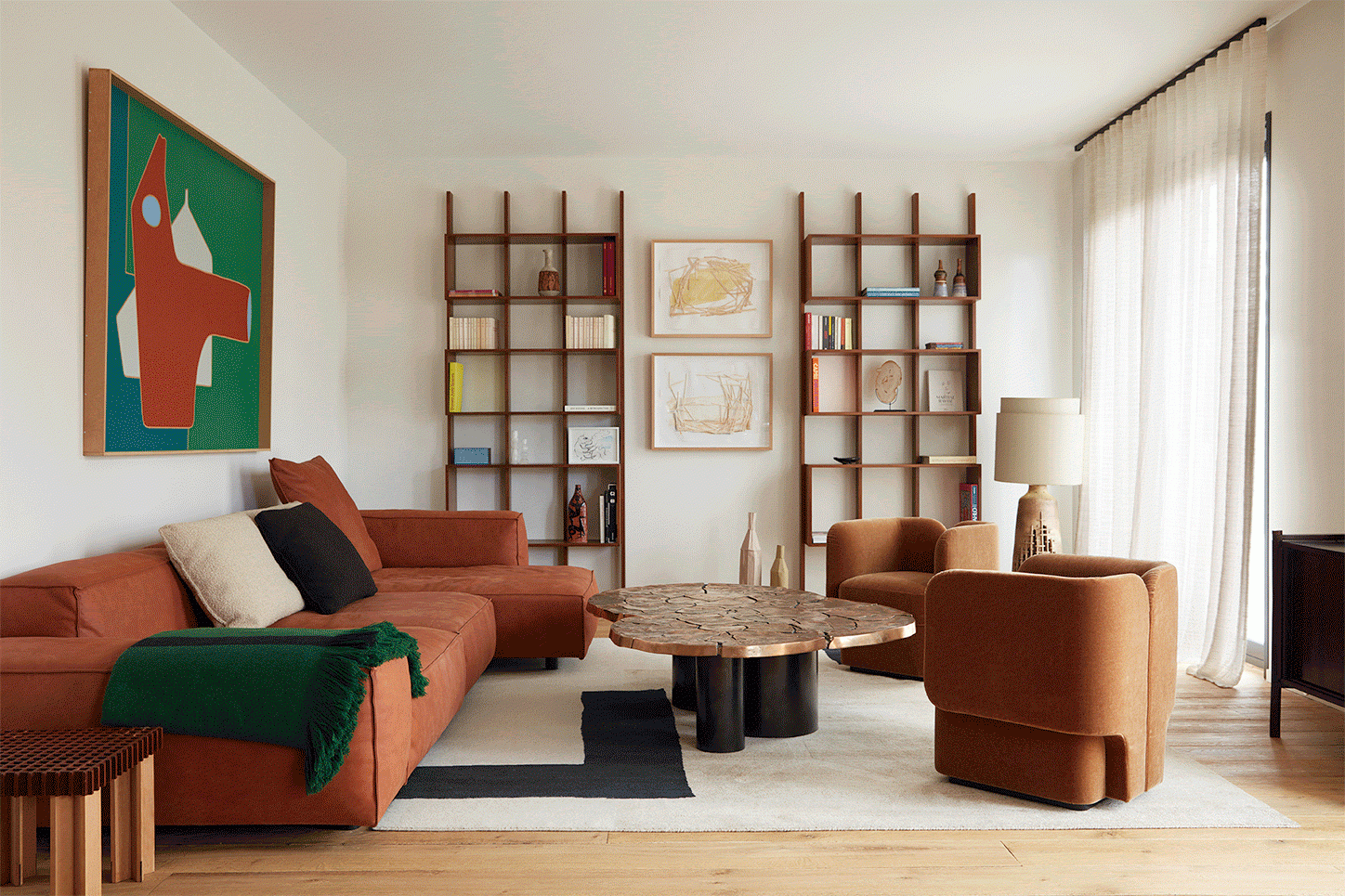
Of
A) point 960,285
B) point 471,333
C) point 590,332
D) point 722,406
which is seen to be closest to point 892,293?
point 960,285

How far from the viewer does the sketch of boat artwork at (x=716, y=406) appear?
18.1 ft

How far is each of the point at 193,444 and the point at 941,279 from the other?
4.20 metres

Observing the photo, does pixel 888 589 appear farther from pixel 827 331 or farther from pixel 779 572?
pixel 827 331

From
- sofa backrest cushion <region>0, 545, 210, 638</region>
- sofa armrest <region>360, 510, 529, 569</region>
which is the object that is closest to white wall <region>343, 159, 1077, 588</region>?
sofa armrest <region>360, 510, 529, 569</region>

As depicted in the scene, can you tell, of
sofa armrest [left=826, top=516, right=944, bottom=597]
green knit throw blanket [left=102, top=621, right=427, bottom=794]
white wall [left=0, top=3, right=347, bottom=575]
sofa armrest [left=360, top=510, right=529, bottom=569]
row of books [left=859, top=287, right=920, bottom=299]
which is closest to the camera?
green knit throw blanket [left=102, top=621, right=427, bottom=794]

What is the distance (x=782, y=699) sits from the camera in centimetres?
311

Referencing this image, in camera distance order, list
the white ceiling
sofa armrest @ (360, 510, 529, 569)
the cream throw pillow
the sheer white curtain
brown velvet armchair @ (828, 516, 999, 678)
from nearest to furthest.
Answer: the cream throw pillow < the white ceiling < the sheer white curtain < brown velvet armchair @ (828, 516, 999, 678) < sofa armrest @ (360, 510, 529, 569)

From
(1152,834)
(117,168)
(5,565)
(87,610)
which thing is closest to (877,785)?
(1152,834)

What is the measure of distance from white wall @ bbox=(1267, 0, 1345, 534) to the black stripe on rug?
2733 millimetres

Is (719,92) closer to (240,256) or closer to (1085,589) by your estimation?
(240,256)

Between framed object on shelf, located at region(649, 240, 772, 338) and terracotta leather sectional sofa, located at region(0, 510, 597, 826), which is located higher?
framed object on shelf, located at region(649, 240, 772, 338)

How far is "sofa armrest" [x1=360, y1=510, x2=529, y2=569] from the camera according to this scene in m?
4.38

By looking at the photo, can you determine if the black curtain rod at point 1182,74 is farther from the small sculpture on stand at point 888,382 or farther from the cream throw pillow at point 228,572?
the cream throw pillow at point 228,572

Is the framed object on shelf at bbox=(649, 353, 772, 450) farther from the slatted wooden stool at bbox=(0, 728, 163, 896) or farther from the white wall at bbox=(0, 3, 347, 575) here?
the slatted wooden stool at bbox=(0, 728, 163, 896)
